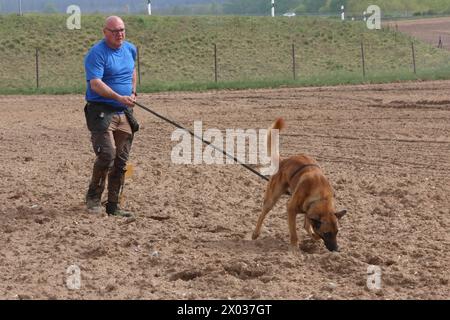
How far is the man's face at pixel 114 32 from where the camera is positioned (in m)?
9.80

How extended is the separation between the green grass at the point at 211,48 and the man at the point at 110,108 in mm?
27238

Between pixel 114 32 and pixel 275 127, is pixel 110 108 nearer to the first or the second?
pixel 114 32

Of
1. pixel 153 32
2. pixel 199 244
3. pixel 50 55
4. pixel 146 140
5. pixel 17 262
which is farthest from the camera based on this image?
pixel 153 32

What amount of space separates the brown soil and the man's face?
2.00 metres

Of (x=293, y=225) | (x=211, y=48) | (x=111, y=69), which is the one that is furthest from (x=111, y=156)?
(x=211, y=48)

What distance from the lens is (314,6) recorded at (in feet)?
280

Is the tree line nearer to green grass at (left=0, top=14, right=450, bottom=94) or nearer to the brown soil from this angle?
green grass at (left=0, top=14, right=450, bottom=94)

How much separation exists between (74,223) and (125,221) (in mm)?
569

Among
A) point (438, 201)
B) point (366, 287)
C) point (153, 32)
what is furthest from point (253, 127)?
point (153, 32)

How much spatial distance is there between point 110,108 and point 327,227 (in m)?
3.08

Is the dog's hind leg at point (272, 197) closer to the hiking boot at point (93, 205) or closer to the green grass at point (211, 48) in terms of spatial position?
the hiking boot at point (93, 205)

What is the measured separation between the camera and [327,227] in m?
8.36

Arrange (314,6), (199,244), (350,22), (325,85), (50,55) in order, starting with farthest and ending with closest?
(314,6), (350,22), (50,55), (325,85), (199,244)
